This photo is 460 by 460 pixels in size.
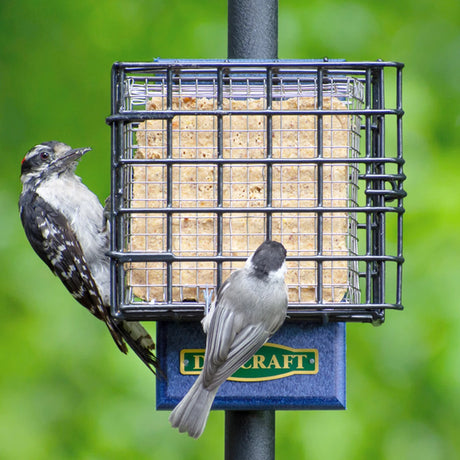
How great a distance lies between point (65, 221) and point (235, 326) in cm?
129

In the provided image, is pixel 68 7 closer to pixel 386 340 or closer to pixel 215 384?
pixel 386 340

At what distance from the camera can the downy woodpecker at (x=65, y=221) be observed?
14.4 ft

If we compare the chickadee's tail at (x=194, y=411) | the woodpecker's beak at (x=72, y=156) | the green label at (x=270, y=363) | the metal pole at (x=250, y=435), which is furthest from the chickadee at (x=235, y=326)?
the woodpecker's beak at (x=72, y=156)

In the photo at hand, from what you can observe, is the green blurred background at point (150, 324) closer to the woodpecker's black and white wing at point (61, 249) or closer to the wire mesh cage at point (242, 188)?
the woodpecker's black and white wing at point (61, 249)

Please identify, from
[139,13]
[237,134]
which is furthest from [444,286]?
[139,13]

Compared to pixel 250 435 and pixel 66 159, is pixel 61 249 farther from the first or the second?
pixel 250 435

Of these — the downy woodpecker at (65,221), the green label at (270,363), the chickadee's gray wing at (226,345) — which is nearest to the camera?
the chickadee's gray wing at (226,345)

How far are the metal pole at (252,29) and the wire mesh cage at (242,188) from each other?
88 mm

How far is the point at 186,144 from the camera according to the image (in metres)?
3.83

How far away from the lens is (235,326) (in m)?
3.54

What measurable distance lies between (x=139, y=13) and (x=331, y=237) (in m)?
2.64

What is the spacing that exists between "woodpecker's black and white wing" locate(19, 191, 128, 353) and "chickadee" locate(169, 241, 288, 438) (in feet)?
2.58

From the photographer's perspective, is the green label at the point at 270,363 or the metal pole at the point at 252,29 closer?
the metal pole at the point at 252,29

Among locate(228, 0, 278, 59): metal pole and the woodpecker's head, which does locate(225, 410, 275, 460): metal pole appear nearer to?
locate(228, 0, 278, 59): metal pole
